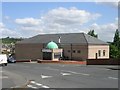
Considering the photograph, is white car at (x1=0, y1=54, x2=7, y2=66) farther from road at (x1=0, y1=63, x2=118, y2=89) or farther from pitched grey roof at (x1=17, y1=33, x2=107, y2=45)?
pitched grey roof at (x1=17, y1=33, x2=107, y2=45)

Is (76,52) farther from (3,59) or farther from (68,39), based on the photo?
(3,59)

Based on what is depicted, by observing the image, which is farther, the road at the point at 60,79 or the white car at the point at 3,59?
the white car at the point at 3,59

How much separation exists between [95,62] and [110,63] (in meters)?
2.79

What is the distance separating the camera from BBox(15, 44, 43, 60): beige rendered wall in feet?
316

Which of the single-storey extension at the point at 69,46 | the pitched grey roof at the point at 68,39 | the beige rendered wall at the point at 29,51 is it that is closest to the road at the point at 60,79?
the single-storey extension at the point at 69,46

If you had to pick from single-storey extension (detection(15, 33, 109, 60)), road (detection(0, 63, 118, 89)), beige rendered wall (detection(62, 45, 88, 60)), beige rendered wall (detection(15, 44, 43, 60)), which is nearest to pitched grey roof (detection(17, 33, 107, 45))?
single-storey extension (detection(15, 33, 109, 60))

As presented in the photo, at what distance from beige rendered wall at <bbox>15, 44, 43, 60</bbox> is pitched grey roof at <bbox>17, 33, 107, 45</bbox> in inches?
79.4

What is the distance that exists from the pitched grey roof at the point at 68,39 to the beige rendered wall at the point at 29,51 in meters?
2.02

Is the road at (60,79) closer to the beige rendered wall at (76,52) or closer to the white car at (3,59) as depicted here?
the white car at (3,59)

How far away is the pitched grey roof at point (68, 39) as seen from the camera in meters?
89.7

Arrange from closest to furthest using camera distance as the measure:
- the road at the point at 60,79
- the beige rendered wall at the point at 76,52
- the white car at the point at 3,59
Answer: the road at the point at 60,79
the white car at the point at 3,59
the beige rendered wall at the point at 76,52

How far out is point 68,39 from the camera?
9394 cm

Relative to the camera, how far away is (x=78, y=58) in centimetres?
8725

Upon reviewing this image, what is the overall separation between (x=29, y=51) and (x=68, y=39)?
41.5ft
